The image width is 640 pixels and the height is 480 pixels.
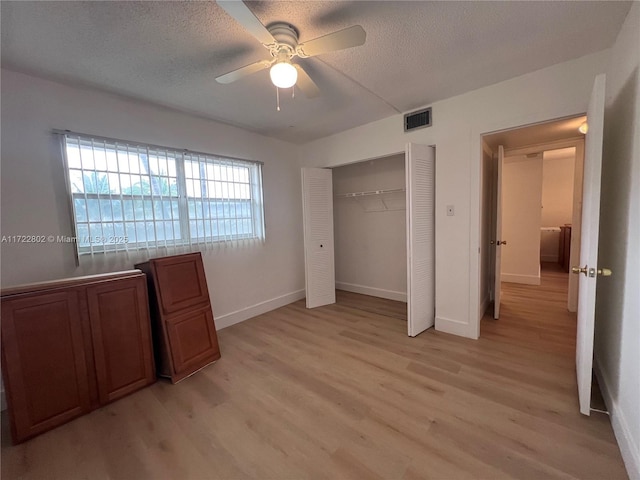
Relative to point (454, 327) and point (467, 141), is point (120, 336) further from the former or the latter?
point (467, 141)

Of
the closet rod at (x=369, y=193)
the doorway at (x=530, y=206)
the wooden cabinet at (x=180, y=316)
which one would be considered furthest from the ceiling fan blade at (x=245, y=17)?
the closet rod at (x=369, y=193)

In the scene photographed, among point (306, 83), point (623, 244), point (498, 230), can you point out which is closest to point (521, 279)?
point (498, 230)

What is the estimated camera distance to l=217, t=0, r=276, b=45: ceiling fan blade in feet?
4.00

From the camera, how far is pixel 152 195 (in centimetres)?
270

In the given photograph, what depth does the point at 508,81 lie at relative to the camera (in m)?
2.44

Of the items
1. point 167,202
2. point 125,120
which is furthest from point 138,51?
point 167,202

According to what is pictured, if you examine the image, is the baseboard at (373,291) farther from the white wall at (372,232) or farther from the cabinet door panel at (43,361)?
the cabinet door panel at (43,361)

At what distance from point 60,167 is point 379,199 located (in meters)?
3.76

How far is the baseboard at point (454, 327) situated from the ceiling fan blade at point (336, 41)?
2809 millimetres

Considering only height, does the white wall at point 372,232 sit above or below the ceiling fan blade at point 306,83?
below

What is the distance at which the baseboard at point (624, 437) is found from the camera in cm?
129

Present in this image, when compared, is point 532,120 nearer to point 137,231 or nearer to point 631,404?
point 631,404

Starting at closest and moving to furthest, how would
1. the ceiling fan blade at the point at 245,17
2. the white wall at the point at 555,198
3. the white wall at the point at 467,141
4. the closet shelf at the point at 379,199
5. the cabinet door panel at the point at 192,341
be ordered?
the ceiling fan blade at the point at 245,17 → the white wall at the point at 467,141 → the cabinet door panel at the point at 192,341 → the closet shelf at the point at 379,199 → the white wall at the point at 555,198

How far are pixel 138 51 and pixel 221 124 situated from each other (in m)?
1.45
